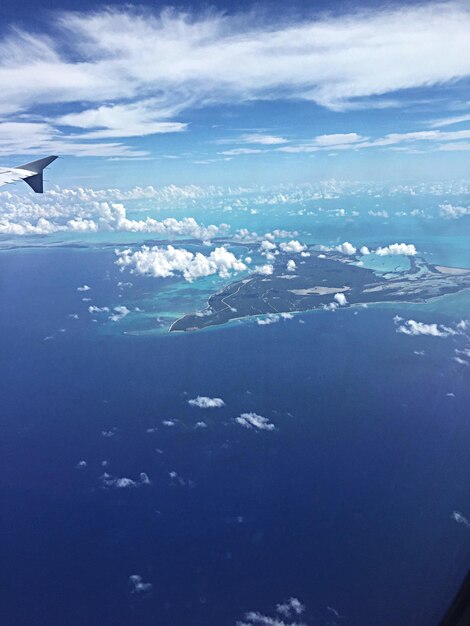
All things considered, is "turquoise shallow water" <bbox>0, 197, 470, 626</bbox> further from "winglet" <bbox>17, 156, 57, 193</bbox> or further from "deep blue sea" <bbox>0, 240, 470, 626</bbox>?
"winglet" <bbox>17, 156, 57, 193</bbox>

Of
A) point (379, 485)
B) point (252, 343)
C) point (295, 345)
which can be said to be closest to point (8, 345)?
point (252, 343)

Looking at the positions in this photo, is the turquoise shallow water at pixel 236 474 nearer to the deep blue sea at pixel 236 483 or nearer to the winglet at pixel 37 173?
the deep blue sea at pixel 236 483

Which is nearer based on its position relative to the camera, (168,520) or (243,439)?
(168,520)

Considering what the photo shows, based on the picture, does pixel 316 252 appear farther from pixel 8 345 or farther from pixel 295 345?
pixel 8 345

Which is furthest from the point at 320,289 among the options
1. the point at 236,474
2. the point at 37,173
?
the point at 37,173

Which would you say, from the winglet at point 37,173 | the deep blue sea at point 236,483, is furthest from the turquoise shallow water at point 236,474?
the winglet at point 37,173
